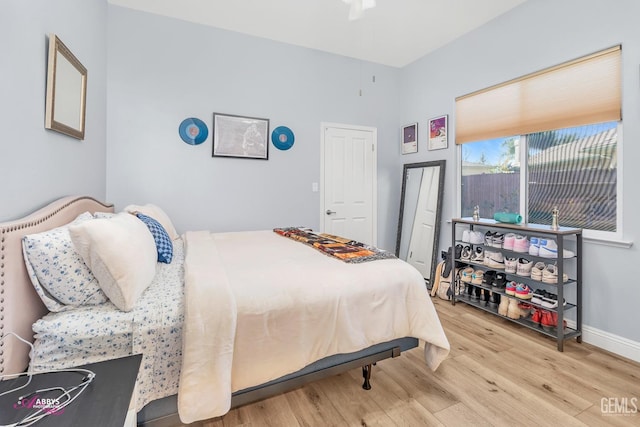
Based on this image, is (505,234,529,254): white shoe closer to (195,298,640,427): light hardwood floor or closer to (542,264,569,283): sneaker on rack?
(542,264,569,283): sneaker on rack

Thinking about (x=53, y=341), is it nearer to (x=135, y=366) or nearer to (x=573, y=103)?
(x=135, y=366)

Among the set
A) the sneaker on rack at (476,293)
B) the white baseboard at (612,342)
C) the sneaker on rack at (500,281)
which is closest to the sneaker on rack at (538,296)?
the sneaker on rack at (500,281)

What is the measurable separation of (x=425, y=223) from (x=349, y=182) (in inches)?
43.8

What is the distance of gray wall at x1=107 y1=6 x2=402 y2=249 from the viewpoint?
300cm

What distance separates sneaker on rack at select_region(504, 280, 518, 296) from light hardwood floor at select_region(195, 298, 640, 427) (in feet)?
1.51

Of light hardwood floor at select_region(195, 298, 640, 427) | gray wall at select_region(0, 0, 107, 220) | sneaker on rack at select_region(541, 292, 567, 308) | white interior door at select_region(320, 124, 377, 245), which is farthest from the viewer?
white interior door at select_region(320, 124, 377, 245)

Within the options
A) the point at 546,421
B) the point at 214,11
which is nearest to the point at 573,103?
the point at 546,421

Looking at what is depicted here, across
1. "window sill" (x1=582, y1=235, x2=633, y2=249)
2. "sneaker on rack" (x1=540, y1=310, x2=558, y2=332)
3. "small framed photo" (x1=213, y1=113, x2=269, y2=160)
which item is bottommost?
"sneaker on rack" (x1=540, y1=310, x2=558, y2=332)

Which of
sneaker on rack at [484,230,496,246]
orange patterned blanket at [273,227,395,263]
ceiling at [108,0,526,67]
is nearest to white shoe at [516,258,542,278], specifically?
sneaker on rack at [484,230,496,246]

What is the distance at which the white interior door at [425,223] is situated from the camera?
3.78 m

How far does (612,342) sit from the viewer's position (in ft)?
7.33

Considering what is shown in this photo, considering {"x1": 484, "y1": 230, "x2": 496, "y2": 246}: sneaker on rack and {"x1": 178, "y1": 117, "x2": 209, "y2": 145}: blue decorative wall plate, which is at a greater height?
{"x1": 178, "y1": 117, "x2": 209, "y2": 145}: blue decorative wall plate

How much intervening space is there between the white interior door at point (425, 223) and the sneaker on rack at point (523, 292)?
1.20 m

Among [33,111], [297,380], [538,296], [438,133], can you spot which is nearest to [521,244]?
[538,296]
